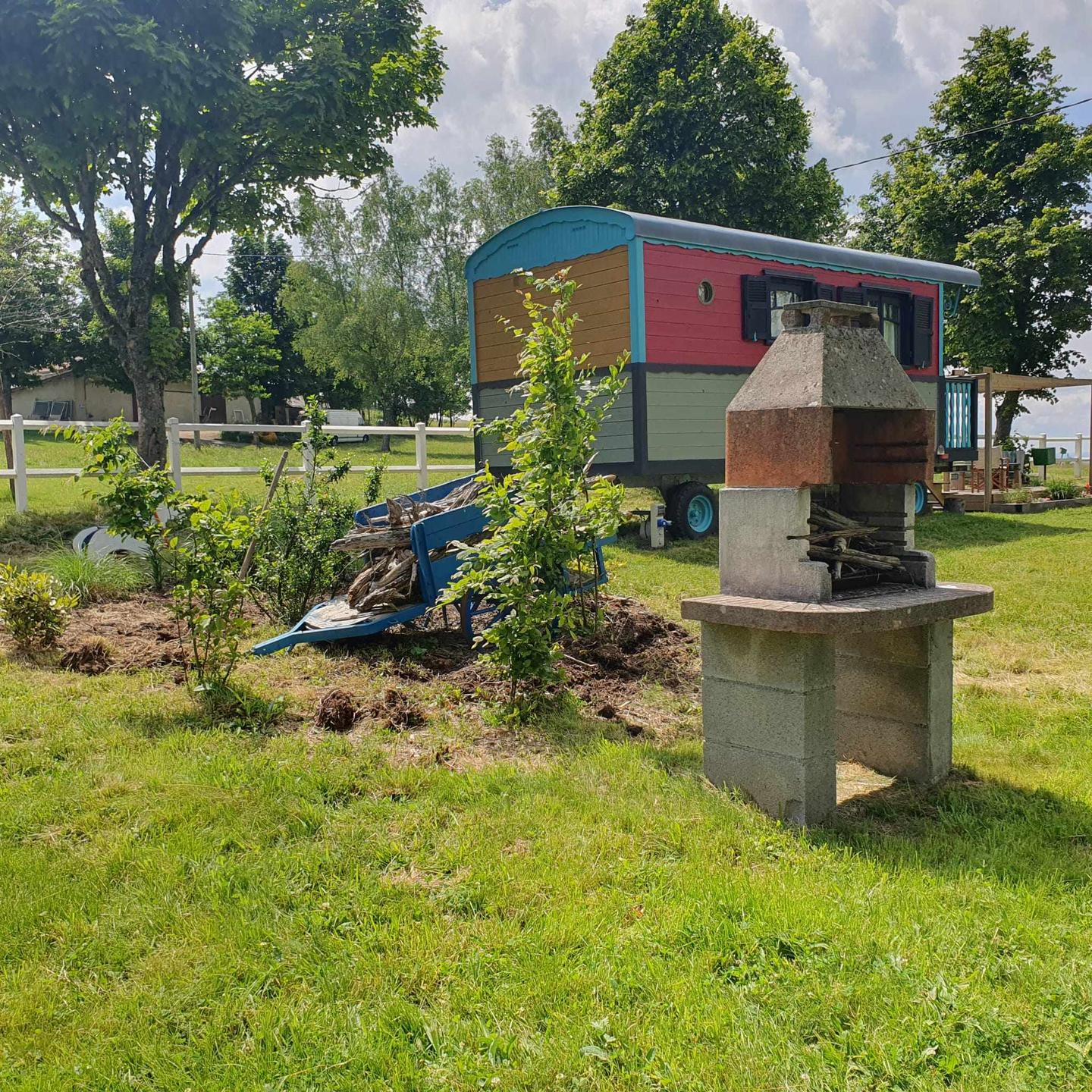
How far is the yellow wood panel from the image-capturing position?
11633 mm

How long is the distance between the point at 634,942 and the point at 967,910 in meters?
1.06

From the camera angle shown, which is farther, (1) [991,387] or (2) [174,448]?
(1) [991,387]

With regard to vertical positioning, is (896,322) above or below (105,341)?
below

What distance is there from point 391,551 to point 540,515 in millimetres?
2164

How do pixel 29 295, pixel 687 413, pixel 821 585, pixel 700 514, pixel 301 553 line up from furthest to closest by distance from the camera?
1. pixel 29 295
2. pixel 700 514
3. pixel 687 413
4. pixel 301 553
5. pixel 821 585

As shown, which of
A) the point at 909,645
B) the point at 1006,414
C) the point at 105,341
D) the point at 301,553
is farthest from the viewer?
the point at 105,341

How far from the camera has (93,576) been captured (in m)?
8.25

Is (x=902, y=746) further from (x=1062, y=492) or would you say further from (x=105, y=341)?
(x=105, y=341)

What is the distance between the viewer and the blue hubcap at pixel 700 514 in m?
12.9

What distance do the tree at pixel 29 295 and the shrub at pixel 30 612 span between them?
2595 centimetres

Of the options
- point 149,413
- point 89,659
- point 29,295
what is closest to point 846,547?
point 89,659

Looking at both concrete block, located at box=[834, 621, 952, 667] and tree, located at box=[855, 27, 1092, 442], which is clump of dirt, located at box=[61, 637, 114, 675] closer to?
concrete block, located at box=[834, 621, 952, 667]

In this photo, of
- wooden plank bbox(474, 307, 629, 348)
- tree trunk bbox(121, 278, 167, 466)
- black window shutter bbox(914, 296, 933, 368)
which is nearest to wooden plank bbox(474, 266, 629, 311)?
wooden plank bbox(474, 307, 629, 348)

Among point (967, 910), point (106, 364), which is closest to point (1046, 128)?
point (967, 910)
